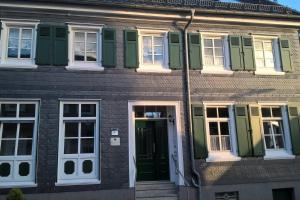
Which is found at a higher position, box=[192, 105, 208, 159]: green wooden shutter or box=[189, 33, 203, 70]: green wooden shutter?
box=[189, 33, 203, 70]: green wooden shutter

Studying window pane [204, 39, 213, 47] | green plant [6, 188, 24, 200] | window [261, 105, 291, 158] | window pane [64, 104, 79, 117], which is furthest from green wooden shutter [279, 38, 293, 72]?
green plant [6, 188, 24, 200]

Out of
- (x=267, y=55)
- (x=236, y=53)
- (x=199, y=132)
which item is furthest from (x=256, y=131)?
(x=267, y=55)

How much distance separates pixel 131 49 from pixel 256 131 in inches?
205

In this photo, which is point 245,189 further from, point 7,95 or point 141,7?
point 7,95

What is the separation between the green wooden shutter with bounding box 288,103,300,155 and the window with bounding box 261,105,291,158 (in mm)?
167

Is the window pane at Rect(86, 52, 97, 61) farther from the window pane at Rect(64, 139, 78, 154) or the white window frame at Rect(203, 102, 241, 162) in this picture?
the white window frame at Rect(203, 102, 241, 162)

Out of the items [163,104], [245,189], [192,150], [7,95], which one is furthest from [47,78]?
[245,189]

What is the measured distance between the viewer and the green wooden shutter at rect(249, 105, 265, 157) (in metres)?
11.9

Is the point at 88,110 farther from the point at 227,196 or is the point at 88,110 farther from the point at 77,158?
the point at 227,196

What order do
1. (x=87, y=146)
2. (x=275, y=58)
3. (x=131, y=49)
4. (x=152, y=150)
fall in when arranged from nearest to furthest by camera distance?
1. (x=87, y=146)
2. (x=131, y=49)
3. (x=152, y=150)
4. (x=275, y=58)

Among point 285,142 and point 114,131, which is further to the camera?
point 285,142

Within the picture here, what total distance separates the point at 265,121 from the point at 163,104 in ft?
12.9

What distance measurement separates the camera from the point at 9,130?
10383 mm

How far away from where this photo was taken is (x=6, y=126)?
10375 millimetres
